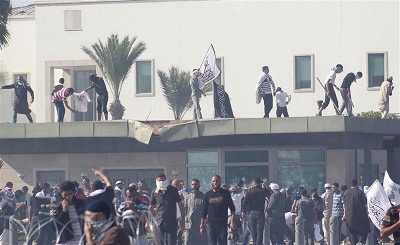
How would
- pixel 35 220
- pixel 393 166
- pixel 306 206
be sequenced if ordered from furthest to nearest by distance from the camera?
pixel 393 166
pixel 306 206
pixel 35 220

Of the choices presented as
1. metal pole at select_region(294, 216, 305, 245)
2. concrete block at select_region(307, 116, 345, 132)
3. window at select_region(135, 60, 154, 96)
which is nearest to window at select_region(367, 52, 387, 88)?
window at select_region(135, 60, 154, 96)

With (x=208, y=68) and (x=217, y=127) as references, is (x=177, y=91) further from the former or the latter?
(x=217, y=127)

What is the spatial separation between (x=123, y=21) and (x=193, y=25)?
319cm

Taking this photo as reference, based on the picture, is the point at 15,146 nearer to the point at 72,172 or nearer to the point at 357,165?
the point at 72,172

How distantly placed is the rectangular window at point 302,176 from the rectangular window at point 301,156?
0.21 m

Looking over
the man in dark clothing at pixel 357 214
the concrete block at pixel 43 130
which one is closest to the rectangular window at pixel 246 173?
the concrete block at pixel 43 130

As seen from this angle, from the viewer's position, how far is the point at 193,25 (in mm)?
56188

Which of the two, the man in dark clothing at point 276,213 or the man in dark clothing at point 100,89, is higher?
the man in dark clothing at point 100,89

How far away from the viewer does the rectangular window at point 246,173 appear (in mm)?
38562

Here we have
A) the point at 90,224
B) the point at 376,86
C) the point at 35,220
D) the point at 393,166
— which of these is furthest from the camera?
the point at 376,86

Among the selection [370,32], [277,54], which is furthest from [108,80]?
[370,32]

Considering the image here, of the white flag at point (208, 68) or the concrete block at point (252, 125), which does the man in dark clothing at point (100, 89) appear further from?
the concrete block at point (252, 125)

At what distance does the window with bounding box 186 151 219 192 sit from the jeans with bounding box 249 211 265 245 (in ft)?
39.7

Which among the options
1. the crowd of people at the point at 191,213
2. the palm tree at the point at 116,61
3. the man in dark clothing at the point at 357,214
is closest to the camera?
the crowd of people at the point at 191,213
